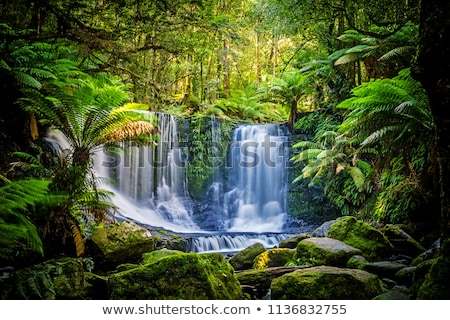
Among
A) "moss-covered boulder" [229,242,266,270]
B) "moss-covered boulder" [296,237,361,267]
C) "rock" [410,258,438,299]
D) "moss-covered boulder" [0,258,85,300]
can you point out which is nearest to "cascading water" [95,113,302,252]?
"moss-covered boulder" [229,242,266,270]

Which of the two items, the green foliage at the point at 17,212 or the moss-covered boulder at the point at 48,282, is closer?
the green foliage at the point at 17,212

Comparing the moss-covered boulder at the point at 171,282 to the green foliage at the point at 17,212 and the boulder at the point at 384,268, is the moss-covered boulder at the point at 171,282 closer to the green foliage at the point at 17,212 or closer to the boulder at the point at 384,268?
the green foliage at the point at 17,212

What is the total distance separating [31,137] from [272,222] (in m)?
4.79

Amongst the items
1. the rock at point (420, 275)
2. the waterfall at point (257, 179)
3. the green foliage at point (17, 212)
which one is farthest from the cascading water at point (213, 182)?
the rock at point (420, 275)

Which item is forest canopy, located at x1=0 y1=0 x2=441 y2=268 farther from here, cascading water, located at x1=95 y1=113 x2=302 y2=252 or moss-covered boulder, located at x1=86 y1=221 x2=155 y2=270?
cascading water, located at x1=95 y1=113 x2=302 y2=252

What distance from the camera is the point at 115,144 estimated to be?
13.9ft

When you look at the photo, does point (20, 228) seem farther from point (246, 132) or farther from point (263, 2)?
point (246, 132)

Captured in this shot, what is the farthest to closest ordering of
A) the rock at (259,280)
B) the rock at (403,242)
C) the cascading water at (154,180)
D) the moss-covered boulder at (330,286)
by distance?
the cascading water at (154,180) → the rock at (403,242) → the rock at (259,280) → the moss-covered boulder at (330,286)

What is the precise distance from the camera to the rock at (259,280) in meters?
2.99

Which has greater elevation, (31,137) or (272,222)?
(31,137)

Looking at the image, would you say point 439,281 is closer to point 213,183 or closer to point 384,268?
point 384,268

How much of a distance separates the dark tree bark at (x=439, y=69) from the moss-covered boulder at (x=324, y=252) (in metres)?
1.52

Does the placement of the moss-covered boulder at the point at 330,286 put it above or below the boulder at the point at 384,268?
above
